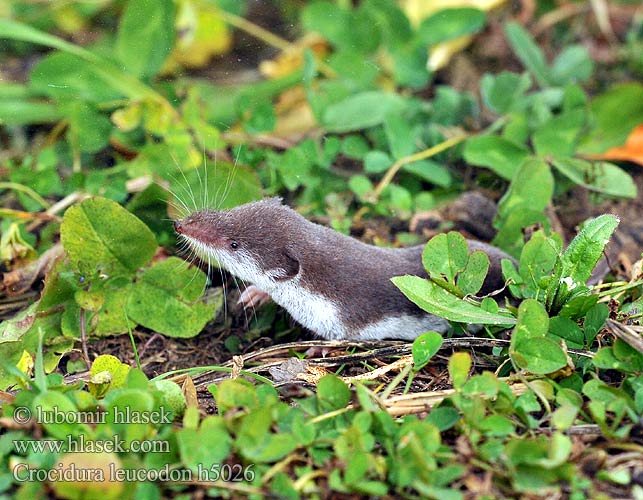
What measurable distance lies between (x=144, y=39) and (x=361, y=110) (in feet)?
4.29

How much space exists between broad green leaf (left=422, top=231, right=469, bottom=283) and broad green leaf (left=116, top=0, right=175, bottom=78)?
83.6 inches

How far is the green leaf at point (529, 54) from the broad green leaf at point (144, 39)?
2.13 m

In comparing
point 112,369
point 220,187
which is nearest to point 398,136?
point 220,187

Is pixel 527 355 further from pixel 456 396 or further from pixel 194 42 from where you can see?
pixel 194 42

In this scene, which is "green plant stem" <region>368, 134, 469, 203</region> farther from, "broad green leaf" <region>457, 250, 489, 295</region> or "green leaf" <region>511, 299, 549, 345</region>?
"green leaf" <region>511, 299, 549, 345</region>

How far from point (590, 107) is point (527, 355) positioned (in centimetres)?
233

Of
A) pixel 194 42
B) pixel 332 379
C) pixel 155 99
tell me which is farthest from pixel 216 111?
pixel 332 379

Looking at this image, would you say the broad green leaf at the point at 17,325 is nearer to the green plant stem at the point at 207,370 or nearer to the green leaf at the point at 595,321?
the green plant stem at the point at 207,370

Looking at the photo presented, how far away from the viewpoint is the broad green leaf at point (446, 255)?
9.90ft

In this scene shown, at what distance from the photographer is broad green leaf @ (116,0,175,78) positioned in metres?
4.18

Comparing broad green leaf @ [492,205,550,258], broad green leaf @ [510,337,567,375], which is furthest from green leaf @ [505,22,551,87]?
broad green leaf @ [510,337,567,375]

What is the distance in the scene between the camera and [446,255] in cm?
304

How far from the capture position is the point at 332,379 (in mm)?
2535

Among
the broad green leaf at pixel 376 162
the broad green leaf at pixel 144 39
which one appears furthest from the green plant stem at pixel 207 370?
the broad green leaf at pixel 144 39
